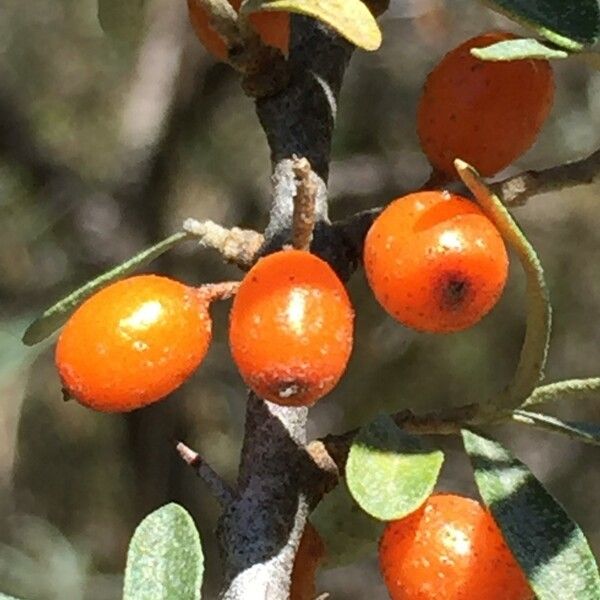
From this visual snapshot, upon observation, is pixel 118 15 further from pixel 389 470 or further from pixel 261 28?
pixel 389 470

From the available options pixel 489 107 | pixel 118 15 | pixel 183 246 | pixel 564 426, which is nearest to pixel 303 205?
pixel 489 107

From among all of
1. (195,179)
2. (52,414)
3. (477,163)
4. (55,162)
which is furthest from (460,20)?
(477,163)

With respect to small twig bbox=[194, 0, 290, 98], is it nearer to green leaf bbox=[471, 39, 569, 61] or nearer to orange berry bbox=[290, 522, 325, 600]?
green leaf bbox=[471, 39, 569, 61]

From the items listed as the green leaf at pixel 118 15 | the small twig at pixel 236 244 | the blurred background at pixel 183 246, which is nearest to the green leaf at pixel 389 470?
the small twig at pixel 236 244

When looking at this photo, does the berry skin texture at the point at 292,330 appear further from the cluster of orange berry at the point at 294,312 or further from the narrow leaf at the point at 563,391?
the narrow leaf at the point at 563,391

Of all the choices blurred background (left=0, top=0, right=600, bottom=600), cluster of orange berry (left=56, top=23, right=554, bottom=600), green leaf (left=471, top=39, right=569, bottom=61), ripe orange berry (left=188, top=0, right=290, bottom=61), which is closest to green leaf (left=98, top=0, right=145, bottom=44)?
ripe orange berry (left=188, top=0, right=290, bottom=61)

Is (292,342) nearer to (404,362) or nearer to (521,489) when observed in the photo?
(521,489)
